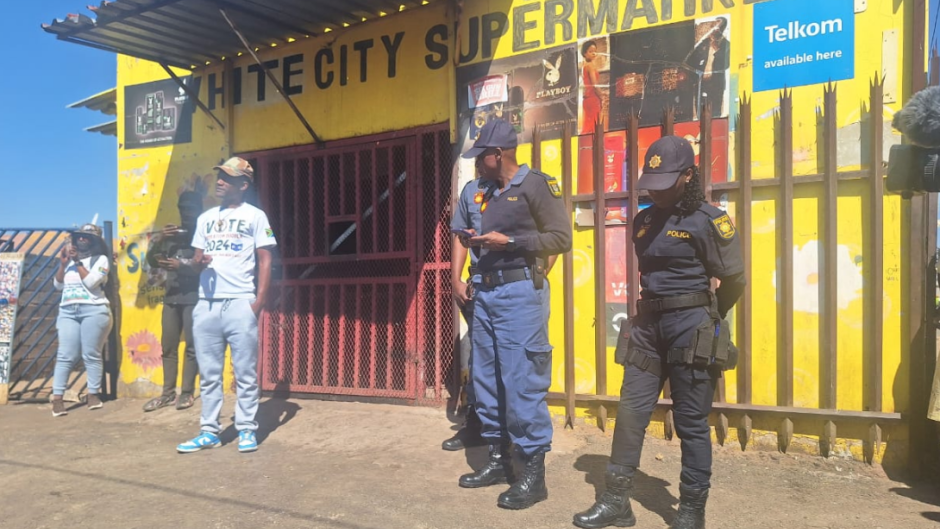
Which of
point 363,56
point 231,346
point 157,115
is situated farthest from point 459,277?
point 157,115

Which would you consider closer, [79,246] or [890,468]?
[890,468]

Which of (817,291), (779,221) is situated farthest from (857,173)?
(817,291)

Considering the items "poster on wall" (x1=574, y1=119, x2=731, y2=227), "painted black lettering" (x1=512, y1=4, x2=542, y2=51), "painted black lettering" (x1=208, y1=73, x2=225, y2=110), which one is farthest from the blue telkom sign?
"painted black lettering" (x1=208, y1=73, x2=225, y2=110)

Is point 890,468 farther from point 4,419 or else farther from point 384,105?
point 4,419

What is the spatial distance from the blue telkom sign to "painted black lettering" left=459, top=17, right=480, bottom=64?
204 centimetres

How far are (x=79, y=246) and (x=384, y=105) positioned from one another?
125 inches

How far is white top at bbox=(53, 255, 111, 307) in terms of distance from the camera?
19.4 feet

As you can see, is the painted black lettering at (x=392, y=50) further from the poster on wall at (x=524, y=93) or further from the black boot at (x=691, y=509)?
the black boot at (x=691, y=509)

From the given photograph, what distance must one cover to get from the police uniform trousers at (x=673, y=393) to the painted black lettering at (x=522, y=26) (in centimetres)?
269

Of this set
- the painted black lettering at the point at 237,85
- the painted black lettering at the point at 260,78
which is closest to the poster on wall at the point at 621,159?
the painted black lettering at the point at 260,78

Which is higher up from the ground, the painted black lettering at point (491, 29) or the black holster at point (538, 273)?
the painted black lettering at point (491, 29)

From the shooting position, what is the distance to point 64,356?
19.4 feet

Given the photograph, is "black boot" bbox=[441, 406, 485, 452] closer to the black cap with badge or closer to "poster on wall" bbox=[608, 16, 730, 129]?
the black cap with badge

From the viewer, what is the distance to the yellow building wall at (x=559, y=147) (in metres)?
3.82
